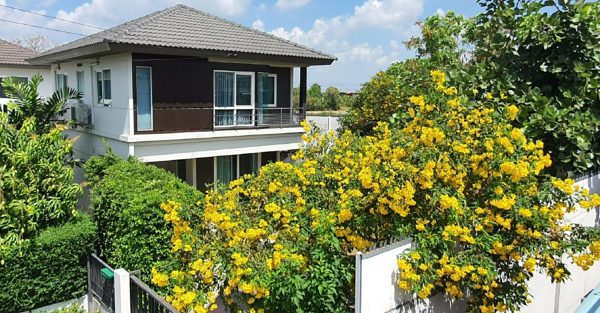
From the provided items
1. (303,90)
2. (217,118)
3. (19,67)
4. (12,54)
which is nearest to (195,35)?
(217,118)

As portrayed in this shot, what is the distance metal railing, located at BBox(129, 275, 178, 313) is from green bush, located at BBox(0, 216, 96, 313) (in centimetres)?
180

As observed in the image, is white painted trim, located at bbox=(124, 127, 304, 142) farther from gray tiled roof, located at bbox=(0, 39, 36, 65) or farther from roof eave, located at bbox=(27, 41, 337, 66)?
gray tiled roof, located at bbox=(0, 39, 36, 65)

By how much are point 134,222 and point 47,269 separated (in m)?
1.49

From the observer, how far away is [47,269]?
23.6 feet

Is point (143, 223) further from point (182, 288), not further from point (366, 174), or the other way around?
point (366, 174)

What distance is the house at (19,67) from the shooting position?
2241cm

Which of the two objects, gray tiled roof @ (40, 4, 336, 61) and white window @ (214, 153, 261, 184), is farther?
white window @ (214, 153, 261, 184)

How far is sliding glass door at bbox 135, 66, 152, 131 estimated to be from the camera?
40.3 ft

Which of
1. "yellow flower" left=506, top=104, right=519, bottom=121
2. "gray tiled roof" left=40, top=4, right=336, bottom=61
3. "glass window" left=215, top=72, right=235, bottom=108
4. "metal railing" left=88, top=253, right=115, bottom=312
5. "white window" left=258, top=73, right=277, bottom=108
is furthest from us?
"white window" left=258, top=73, right=277, bottom=108

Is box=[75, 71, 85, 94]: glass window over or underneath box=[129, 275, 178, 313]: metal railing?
over

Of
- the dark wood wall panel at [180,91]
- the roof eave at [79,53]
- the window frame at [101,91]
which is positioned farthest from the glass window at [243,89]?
the roof eave at [79,53]

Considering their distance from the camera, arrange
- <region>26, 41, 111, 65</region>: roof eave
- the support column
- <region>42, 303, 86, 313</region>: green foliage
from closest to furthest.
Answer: <region>42, 303, 86, 313</region>: green foliage
<region>26, 41, 111, 65</region>: roof eave
the support column

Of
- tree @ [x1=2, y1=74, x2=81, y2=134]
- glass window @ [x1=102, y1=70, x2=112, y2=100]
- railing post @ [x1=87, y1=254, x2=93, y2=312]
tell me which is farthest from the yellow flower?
glass window @ [x1=102, y1=70, x2=112, y2=100]

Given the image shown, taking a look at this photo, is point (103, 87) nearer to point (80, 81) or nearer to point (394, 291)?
point (80, 81)
